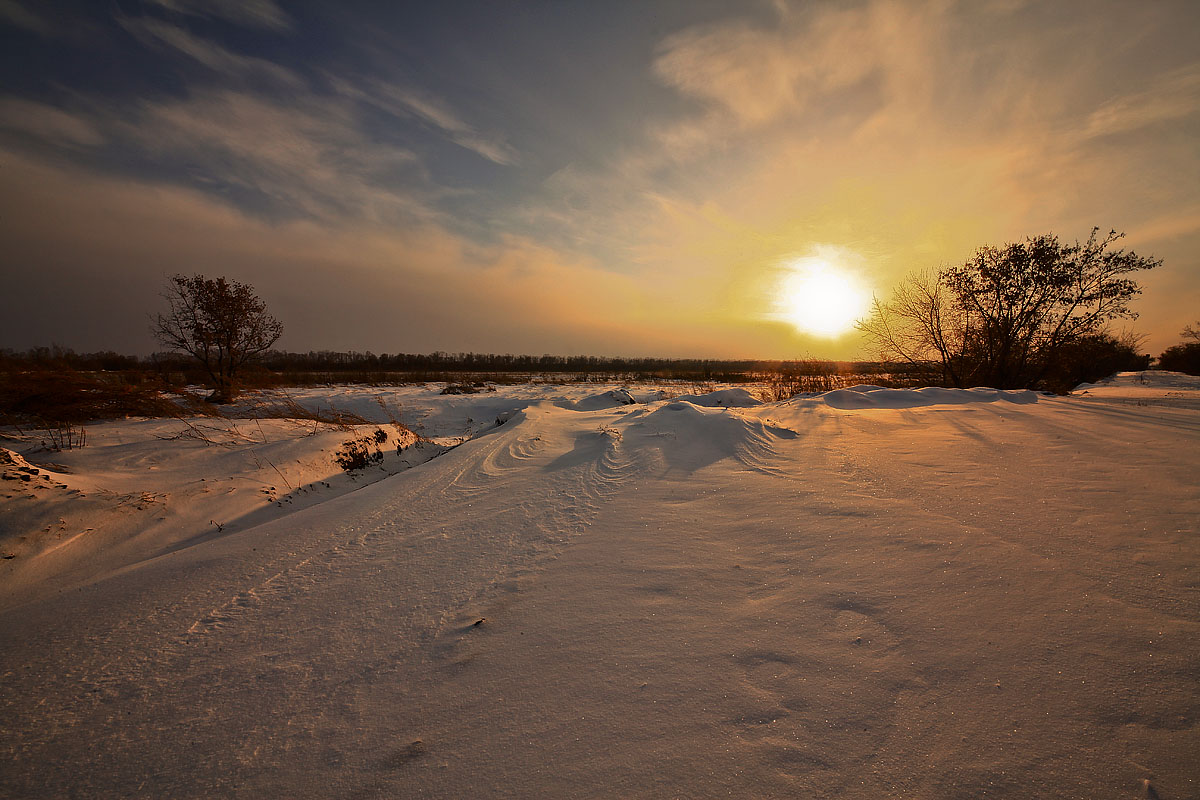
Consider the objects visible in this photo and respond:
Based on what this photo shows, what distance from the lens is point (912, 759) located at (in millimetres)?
1056

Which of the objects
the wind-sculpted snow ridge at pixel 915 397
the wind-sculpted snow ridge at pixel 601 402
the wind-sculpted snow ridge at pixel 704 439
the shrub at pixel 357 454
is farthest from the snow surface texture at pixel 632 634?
the wind-sculpted snow ridge at pixel 601 402

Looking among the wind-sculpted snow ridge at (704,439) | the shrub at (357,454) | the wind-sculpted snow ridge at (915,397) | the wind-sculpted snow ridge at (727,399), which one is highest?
the wind-sculpted snow ridge at (915,397)

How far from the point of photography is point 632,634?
1.63m

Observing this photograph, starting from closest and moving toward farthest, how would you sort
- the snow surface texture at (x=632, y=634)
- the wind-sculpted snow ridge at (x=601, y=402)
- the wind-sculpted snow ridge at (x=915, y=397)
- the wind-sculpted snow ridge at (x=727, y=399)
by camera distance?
1. the snow surface texture at (x=632, y=634)
2. the wind-sculpted snow ridge at (x=915, y=397)
3. the wind-sculpted snow ridge at (x=727, y=399)
4. the wind-sculpted snow ridge at (x=601, y=402)

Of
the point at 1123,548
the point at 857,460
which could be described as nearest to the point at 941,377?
the point at 857,460

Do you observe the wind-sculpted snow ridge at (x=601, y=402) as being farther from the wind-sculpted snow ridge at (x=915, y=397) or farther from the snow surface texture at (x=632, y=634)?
the snow surface texture at (x=632, y=634)

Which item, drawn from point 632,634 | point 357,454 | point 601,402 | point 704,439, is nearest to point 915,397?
point 704,439

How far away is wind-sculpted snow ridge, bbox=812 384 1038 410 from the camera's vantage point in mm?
5883

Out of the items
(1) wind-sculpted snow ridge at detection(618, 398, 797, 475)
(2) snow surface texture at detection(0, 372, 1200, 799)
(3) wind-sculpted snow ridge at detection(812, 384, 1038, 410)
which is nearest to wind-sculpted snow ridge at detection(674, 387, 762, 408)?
(3) wind-sculpted snow ridge at detection(812, 384, 1038, 410)

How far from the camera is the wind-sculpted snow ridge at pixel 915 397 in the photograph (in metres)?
5.88

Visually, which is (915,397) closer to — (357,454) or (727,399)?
(727,399)

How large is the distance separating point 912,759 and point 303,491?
4783mm

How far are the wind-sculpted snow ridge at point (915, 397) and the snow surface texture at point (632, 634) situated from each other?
2.45 m

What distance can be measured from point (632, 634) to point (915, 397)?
22.8 ft
